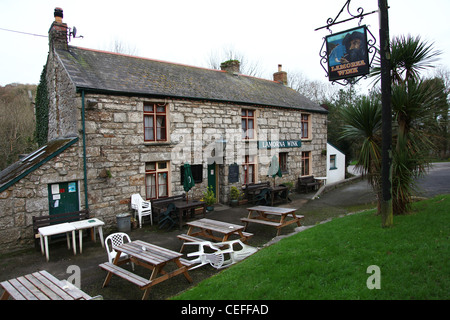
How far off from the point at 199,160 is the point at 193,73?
182 inches

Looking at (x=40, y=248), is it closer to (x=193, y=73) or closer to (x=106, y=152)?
(x=106, y=152)

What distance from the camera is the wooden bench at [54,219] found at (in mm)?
7953

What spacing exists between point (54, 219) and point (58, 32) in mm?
6972

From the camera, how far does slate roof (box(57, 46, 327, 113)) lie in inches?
388

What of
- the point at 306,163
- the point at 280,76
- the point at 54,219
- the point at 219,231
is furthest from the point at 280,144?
the point at 54,219

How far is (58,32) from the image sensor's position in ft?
35.0

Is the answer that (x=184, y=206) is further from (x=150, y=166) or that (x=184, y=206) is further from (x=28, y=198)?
(x=28, y=198)

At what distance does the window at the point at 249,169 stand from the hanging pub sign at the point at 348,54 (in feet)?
26.4

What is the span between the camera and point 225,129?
12844mm

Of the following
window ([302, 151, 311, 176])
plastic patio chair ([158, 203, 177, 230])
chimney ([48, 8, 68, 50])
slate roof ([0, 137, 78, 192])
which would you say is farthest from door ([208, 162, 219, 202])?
chimney ([48, 8, 68, 50])
